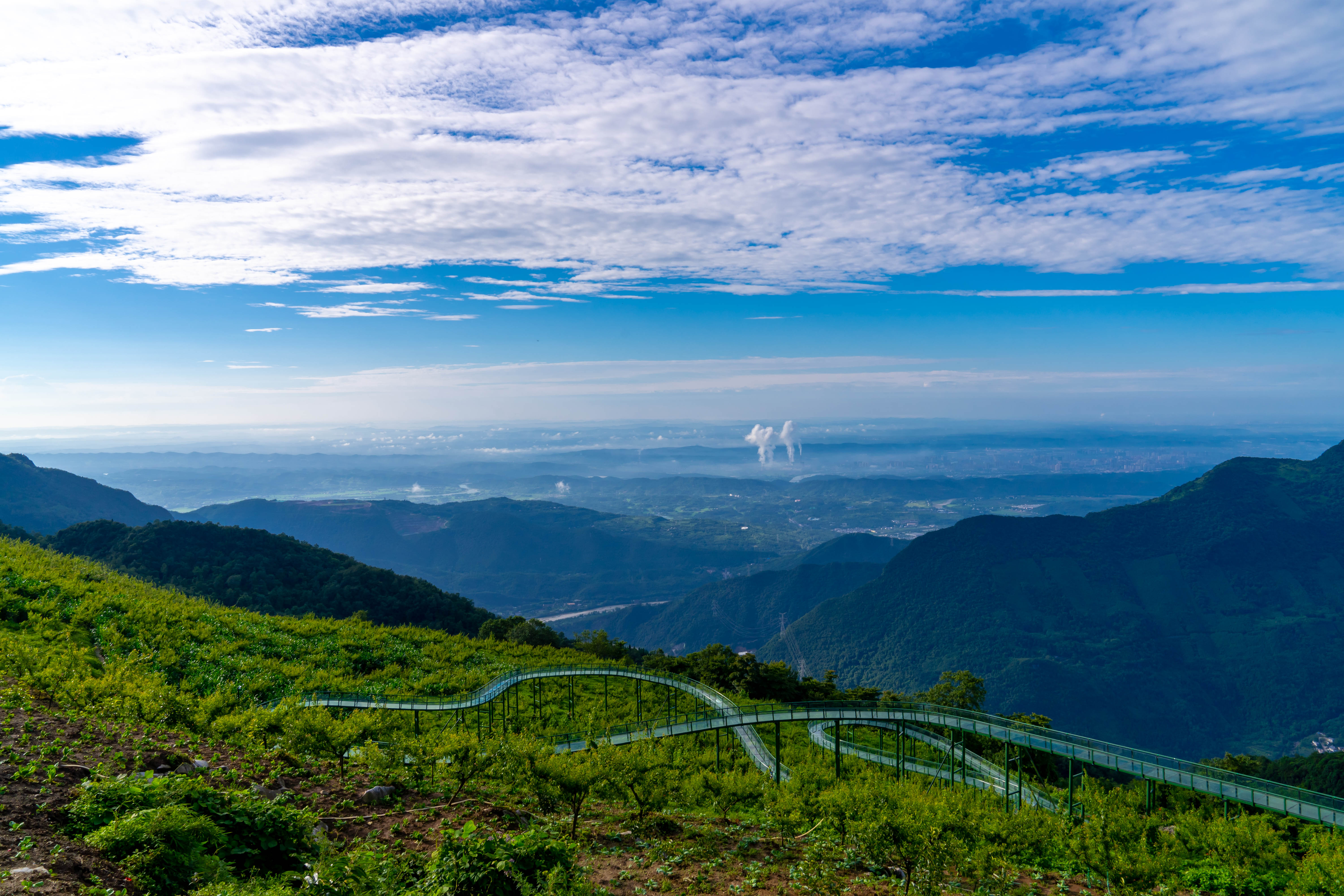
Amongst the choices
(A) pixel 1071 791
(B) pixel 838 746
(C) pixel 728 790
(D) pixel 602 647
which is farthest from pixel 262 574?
(A) pixel 1071 791

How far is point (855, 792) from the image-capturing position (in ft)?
81.3

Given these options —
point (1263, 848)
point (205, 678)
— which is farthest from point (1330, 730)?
point (205, 678)

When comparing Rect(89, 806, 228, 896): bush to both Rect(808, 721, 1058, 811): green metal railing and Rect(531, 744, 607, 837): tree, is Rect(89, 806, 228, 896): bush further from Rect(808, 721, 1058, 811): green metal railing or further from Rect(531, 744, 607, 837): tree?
Rect(808, 721, 1058, 811): green metal railing

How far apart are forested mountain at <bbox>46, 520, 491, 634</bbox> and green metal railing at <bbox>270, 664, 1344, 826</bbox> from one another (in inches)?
2093

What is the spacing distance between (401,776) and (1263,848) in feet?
116

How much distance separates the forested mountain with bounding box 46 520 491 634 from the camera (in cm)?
10900

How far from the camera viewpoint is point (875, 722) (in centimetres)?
4922

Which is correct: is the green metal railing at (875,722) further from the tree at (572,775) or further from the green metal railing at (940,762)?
the tree at (572,775)

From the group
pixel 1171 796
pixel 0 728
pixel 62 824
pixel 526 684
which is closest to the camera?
pixel 62 824

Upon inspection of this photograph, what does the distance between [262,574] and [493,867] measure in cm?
11971

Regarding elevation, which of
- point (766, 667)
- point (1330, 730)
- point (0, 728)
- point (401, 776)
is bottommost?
point (1330, 730)

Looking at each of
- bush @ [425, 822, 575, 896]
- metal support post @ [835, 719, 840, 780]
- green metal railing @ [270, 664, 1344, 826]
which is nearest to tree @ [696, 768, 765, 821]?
green metal railing @ [270, 664, 1344, 826]

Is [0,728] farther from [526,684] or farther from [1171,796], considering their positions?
[1171,796]

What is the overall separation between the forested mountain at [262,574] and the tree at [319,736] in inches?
3058
